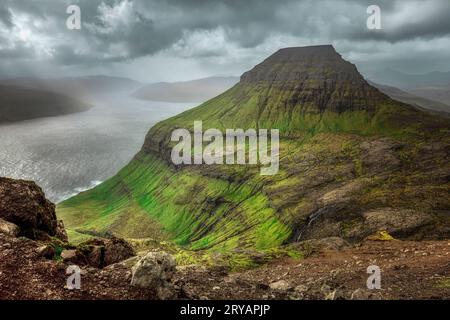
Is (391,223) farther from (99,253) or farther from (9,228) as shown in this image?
(9,228)

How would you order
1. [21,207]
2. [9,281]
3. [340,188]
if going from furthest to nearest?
Answer: [340,188] < [21,207] < [9,281]

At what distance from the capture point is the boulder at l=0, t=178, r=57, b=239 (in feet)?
124

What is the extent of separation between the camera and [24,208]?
1528 inches

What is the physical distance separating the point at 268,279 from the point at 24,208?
90.8ft

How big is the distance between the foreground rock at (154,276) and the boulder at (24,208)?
16.5m

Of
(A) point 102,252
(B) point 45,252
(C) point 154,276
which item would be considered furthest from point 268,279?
(B) point 45,252

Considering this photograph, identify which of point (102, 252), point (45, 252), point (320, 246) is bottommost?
point (320, 246)
